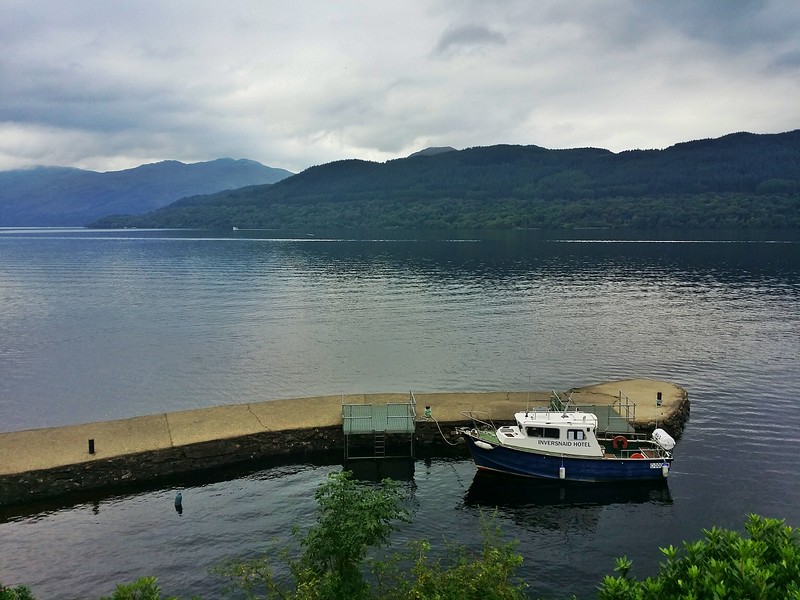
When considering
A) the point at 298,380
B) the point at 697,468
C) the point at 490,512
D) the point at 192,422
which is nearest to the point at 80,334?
the point at 298,380

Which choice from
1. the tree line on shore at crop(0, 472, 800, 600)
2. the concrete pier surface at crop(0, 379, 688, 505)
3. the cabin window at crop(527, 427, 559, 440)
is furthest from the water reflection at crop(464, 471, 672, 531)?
the tree line on shore at crop(0, 472, 800, 600)

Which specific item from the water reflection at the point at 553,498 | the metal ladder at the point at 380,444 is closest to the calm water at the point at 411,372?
the water reflection at the point at 553,498

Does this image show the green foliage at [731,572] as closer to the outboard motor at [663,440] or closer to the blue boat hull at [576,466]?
the blue boat hull at [576,466]

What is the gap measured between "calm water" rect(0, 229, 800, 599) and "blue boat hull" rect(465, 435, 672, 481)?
80cm

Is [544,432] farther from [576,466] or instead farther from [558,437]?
[576,466]

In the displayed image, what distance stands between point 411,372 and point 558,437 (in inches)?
944

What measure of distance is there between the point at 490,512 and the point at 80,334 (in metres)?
62.8

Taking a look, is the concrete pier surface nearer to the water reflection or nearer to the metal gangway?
the metal gangway

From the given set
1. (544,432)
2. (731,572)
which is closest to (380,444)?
(544,432)

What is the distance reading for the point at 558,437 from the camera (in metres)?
33.9

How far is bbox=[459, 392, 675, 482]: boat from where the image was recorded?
33469 millimetres

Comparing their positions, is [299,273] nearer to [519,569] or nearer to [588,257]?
[588,257]

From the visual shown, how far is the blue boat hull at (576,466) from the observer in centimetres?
3338

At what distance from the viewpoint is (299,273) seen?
445 feet
